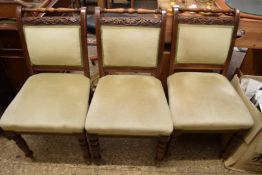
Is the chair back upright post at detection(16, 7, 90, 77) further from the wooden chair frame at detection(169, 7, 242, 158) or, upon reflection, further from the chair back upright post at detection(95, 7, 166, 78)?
the wooden chair frame at detection(169, 7, 242, 158)

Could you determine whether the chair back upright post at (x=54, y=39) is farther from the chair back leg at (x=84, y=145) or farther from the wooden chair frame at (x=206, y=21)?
the wooden chair frame at (x=206, y=21)

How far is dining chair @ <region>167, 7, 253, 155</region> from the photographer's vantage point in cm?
115

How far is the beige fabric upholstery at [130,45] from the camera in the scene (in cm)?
128

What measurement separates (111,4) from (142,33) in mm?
2354

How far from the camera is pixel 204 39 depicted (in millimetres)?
1324

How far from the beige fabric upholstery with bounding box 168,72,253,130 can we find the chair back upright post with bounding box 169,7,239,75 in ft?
0.24

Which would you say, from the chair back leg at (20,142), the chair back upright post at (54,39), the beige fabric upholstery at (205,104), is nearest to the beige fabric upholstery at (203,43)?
the beige fabric upholstery at (205,104)

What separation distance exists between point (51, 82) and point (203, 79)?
962 millimetres

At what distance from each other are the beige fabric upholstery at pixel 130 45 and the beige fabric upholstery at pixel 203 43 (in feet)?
0.54

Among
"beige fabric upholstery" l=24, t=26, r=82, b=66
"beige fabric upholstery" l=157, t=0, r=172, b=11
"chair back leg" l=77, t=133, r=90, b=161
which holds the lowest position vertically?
"chair back leg" l=77, t=133, r=90, b=161

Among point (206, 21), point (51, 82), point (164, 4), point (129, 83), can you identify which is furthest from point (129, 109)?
point (164, 4)

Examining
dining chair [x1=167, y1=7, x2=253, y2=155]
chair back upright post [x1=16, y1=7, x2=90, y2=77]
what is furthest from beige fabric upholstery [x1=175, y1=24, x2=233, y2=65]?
chair back upright post [x1=16, y1=7, x2=90, y2=77]

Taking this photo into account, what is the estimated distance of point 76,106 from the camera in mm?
1205

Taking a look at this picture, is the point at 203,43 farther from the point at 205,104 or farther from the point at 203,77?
the point at 205,104
